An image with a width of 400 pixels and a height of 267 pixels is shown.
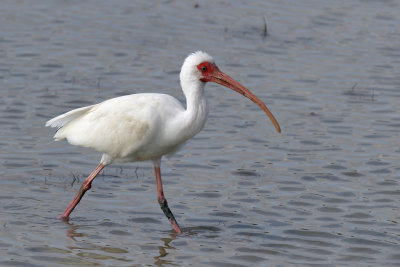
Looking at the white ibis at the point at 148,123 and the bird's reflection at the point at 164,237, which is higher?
the white ibis at the point at 148,123

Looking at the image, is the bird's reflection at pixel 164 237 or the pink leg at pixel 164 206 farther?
the pink leg at pixel 164 206

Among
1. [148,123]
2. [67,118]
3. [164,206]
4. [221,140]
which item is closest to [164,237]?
[164,206]

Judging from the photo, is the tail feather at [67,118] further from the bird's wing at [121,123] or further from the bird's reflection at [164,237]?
the bird's reflection at [164,237]

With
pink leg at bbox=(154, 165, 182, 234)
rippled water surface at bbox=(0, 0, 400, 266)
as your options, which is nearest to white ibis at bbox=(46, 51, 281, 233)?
pink leg at bbox=(154, 165, 182, 234)

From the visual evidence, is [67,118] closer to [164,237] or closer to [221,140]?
[164,237]

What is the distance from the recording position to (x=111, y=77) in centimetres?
1442

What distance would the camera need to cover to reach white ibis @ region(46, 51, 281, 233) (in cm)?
908

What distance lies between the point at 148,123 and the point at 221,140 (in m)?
3.25

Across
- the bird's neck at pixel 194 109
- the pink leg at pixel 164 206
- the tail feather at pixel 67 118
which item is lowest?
the pink leg at pixel 164 206

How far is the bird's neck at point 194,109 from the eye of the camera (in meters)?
9.05

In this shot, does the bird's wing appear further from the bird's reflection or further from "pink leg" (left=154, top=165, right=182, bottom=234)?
the bird's reflection

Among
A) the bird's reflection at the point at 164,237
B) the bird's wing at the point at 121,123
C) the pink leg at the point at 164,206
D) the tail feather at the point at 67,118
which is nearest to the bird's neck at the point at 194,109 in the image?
the bird's wing at the point at 121,123

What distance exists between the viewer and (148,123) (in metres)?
9.05

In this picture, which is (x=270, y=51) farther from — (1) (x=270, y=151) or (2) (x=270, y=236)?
(2) (x=270, y=236)
